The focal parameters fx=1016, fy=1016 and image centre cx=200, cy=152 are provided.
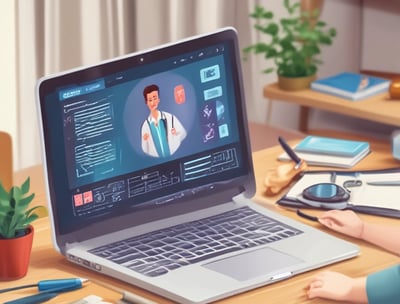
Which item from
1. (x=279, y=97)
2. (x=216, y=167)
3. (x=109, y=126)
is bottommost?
(x=279, y=97)

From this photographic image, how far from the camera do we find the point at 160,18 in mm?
3441

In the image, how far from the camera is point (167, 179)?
1.79m

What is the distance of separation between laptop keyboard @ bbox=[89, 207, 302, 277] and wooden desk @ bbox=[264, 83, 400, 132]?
0.99 meters

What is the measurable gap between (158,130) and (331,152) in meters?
0.56

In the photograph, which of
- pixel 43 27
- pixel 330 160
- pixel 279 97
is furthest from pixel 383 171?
pixel 43 27

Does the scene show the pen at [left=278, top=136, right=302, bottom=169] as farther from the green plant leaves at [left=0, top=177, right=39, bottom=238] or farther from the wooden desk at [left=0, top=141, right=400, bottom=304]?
the green plant leaves at [left=0, top=177, right=39, bottom=238]

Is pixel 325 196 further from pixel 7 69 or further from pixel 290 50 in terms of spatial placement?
pixel 7 69

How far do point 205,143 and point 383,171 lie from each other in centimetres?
46

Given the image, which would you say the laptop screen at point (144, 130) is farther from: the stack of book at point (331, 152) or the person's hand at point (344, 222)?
the stack of book at point (331, 152)

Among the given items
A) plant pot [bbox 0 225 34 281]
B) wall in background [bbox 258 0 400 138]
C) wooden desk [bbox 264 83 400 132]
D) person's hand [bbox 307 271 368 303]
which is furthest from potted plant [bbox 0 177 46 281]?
wall in background [bbox 258 0 400 138]

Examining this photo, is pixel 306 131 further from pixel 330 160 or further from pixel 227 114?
pixel 227 114

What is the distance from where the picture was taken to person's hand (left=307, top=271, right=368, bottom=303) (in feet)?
5.08

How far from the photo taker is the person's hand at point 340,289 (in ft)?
5.08

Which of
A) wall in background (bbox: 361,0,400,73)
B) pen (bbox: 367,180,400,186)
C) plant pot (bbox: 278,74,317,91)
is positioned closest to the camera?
pen (bbox: 367,180,400,186)
